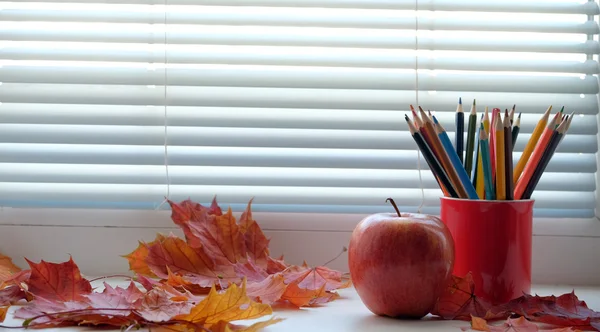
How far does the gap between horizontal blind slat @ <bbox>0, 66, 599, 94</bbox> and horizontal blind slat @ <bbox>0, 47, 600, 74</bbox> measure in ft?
0.05

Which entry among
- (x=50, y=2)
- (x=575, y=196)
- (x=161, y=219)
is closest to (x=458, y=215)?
(x=575, y=196)

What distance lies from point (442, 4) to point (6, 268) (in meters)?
0.79

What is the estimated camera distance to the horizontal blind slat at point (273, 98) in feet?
3.45

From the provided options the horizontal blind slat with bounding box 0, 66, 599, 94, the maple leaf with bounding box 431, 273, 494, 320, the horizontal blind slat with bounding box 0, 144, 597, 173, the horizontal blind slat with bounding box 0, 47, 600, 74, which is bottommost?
the maple leaf with bounding box 431, 273, 494, 320

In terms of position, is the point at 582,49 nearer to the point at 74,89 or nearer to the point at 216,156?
the point at 216,156

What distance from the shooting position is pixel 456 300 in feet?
2.66

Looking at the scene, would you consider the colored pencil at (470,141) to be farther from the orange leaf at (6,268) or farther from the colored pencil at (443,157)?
the orange leaf at (6,268)

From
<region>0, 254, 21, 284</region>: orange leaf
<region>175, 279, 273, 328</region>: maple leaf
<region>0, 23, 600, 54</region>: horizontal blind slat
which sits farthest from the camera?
<region>0, 23, 600, 54</region>: horizontal blind slat

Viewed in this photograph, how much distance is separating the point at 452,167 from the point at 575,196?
319mm

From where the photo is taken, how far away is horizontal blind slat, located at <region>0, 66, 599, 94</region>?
3.44 ft

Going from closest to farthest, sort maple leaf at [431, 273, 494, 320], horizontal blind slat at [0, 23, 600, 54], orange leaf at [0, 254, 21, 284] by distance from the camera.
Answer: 1. maple leaf at [431, 273, 494, 320]
2. orange leaf at [0, 254, 21, 284]
3. horizontal blind slat at [0, 23, 600, 54]

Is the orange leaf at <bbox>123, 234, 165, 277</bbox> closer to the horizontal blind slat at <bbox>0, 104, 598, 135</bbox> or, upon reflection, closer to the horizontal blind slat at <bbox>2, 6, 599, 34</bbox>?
the horizontal blind slat at <bbox>0, 104, 598, 135</bbox>

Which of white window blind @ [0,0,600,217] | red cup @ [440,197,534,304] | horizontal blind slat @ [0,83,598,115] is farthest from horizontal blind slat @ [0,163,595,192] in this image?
red cup @ [440,197,534,304]

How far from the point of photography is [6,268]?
98 centimetres
